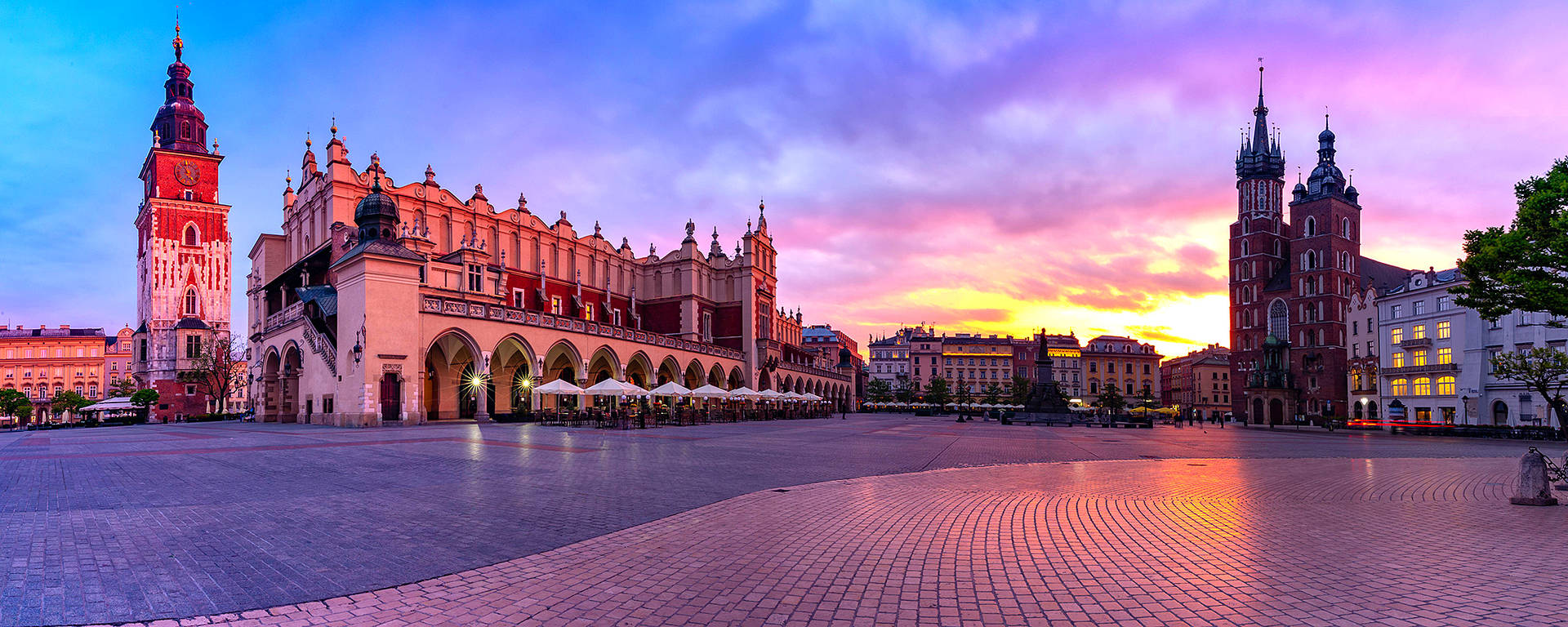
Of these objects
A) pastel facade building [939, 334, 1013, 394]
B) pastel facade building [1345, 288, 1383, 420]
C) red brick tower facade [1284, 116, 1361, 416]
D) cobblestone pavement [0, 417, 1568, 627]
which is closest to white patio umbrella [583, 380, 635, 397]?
cobblestone pavement [0, 417, 1568, 627]

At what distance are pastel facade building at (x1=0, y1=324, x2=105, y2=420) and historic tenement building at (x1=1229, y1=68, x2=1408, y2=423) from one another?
15884 cm

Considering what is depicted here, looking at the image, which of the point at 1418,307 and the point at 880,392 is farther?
the point at 880,392

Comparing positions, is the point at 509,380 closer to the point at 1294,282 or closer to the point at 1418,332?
the point at 1418,332

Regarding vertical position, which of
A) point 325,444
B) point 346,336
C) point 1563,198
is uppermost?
point 1563,198

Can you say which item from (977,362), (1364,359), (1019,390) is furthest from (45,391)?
(1364,359)

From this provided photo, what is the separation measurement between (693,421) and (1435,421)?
192 feet

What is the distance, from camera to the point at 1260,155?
106438mm

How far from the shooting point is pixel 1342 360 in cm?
8644

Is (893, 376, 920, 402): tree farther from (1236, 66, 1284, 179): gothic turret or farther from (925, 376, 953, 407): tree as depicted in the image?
(1236, 66, 1284, 179): gothic turret

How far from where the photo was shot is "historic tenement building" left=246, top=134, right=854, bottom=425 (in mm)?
38156

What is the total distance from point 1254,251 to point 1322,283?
1227cm

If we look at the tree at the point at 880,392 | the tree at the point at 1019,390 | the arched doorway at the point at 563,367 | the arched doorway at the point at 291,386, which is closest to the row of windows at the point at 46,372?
the arched doorway at the point at 291,386

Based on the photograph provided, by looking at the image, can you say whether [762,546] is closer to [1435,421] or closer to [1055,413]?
[1055,413]

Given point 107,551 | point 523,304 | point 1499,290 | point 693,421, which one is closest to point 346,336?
point 693,421
